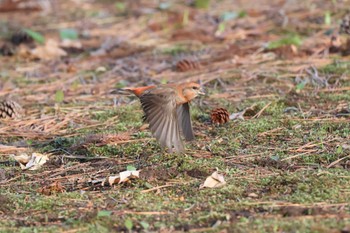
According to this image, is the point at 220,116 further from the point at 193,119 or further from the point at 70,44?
the point at 70,44

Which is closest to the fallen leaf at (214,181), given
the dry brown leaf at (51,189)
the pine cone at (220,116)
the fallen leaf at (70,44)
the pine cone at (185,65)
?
the dry brown leaf at (51,189)

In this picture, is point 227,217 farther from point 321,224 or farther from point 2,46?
point 2,46

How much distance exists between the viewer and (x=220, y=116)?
5402 mm

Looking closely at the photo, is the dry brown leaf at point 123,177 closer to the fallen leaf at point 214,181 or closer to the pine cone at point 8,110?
the fallen leaf at point 214,181

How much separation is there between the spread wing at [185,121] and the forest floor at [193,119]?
102mm

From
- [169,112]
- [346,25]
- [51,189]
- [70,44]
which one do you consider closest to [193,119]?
[169,112]

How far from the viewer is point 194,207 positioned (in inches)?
153

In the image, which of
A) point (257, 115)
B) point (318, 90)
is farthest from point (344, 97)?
point (257, 115)

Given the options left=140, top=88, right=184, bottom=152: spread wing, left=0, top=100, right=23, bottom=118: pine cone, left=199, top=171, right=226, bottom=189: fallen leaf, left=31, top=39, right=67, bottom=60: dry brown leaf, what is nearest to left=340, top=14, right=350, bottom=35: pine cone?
left=140, top=88, right=184, bottom=152: spread wing

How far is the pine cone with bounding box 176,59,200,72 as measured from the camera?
7.10 metres

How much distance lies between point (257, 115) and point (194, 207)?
189 centimetres

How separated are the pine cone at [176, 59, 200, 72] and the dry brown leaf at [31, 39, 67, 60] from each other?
1.67 m

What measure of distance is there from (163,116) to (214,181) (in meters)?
0.83

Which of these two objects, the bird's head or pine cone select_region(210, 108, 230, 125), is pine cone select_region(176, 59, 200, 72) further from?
the bird's head
